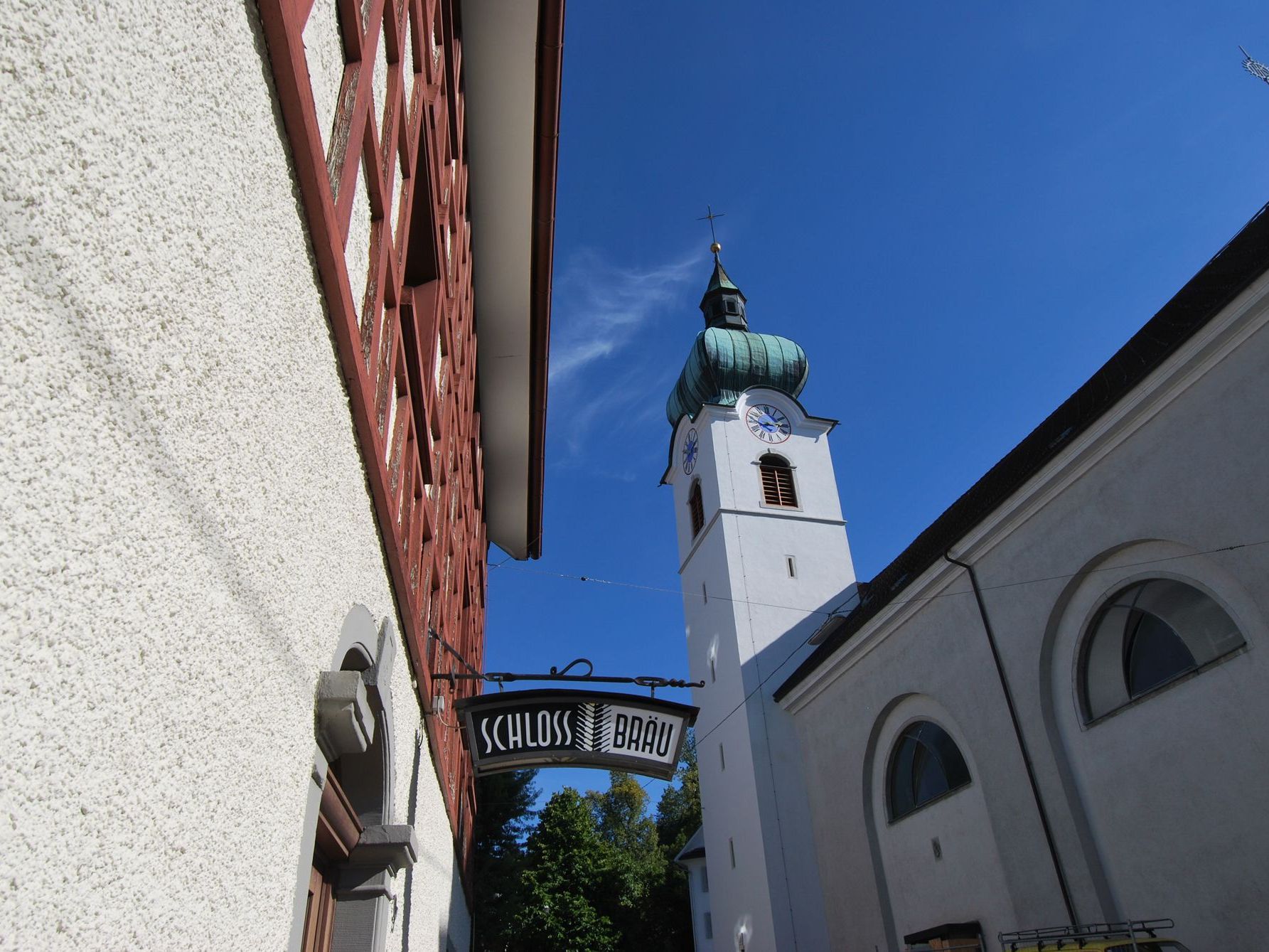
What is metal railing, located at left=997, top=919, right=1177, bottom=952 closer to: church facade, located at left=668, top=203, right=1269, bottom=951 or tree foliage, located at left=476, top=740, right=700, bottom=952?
church facade, located at left=668, top=203, right=1269, bottom=951

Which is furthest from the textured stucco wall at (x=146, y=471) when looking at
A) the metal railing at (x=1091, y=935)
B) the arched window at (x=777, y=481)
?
the arched window at (x=777, y=481)

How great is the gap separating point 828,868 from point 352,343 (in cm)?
1907

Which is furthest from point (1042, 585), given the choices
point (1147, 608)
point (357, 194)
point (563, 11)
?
point (357, 194)

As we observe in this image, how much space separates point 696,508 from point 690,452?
7.03 feet

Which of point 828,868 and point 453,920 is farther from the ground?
point 828,868

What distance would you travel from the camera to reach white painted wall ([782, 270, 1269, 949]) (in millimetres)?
9734

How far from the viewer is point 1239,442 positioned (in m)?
9.92

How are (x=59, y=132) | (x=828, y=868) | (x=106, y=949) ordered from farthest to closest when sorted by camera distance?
(x=828, y=868) → (x=106, y=949) → (x=59, y=132)

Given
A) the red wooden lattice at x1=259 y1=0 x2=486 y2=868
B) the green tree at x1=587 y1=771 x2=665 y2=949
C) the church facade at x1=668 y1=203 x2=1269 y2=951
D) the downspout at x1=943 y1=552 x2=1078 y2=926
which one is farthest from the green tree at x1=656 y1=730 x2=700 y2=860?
the red wooden lattice at x1=259 y1=0 x2=486 y2=868

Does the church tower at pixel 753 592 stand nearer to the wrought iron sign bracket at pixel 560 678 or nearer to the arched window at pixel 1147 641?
the arched window at pixel 1147 641

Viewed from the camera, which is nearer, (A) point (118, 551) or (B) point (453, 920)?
(A) point (118, 551)

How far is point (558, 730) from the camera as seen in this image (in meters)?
5.69

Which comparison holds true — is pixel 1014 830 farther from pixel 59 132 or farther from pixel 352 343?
pixel 59 132

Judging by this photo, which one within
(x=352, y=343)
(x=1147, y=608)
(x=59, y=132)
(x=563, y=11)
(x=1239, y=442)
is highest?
(x=563, y=11)
